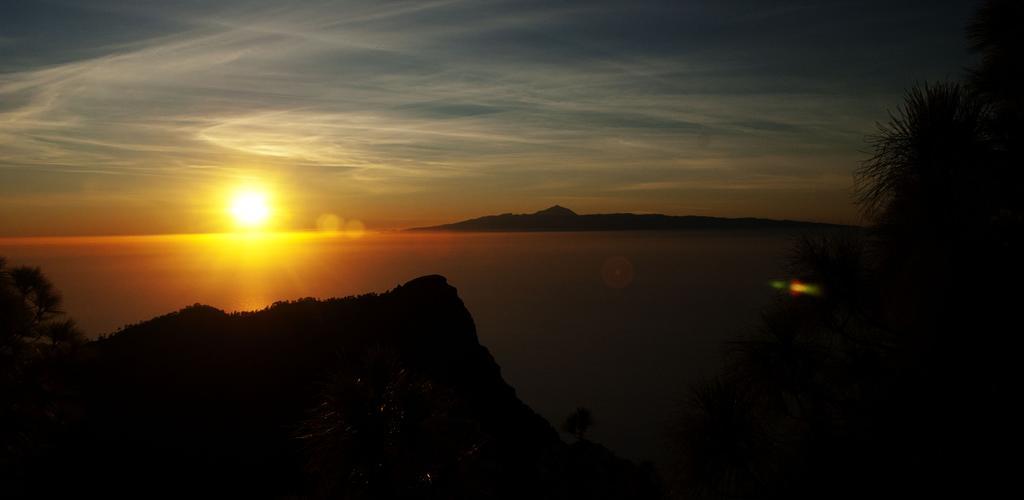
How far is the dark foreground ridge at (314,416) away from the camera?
3762 millimetres

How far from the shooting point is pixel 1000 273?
10.5 feet

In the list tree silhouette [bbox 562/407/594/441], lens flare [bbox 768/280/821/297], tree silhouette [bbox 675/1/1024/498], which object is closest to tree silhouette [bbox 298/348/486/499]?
tree silhouette [bbox 675/1/1024/498]

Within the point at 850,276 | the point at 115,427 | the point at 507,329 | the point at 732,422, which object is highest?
the point at 850,276

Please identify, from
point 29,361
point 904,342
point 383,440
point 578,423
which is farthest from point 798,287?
point 578,423

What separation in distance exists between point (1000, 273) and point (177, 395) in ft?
56.9

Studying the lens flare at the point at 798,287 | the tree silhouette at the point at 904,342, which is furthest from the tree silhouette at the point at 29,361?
the lens flare at the point at 798,287

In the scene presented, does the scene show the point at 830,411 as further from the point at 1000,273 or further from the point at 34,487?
the point at 34,487

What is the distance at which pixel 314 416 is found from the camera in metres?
4.79

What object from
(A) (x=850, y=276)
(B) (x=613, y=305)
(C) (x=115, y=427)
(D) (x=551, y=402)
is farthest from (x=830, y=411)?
(B) (x=613, y=305)

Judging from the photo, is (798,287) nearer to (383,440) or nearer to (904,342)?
(904,342)

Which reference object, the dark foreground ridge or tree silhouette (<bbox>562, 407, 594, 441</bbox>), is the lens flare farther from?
tree silhouette (<bbox>562, 407, 594, 441</bbox>)

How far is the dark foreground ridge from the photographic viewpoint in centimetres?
376

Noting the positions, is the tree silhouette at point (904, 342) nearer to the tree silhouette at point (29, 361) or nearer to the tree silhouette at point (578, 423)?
the tree silhouette at point (29, 361)

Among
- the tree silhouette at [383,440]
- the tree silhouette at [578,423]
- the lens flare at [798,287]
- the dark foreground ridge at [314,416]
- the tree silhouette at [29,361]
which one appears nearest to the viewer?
the tree silhouette at [383,440]
